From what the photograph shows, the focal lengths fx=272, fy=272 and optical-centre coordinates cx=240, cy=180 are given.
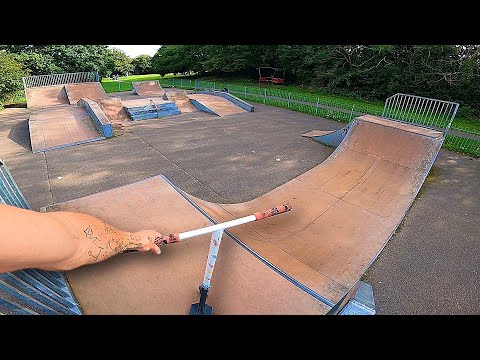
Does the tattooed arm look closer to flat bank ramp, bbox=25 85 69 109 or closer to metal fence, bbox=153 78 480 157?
metal fence, bbox=153 78 480 157

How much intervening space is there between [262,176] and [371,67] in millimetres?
19174

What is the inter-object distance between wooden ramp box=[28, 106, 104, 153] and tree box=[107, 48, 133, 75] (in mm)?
23639

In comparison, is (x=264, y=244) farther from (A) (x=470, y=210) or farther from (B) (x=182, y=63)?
(B) (x=182, y=63)

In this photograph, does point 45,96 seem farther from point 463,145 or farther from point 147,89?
point 463,145

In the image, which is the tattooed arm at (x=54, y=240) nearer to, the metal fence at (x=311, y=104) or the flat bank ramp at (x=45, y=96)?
the metal fence at (x=311, y=104)

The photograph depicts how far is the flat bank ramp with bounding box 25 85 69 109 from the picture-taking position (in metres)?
18.9

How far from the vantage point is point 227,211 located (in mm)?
5977

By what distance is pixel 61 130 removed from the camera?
1228cm

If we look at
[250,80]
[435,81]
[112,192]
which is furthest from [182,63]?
[112,192]

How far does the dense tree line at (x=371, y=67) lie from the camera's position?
17.5 meters

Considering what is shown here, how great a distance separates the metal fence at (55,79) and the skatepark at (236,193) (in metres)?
8.46

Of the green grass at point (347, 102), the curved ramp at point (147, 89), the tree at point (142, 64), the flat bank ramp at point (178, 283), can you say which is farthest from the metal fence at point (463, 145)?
the tree at point (142, 64)

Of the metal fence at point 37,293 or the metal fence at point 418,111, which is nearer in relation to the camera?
the metal fence at point 37,293

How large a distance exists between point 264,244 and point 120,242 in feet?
9.43
